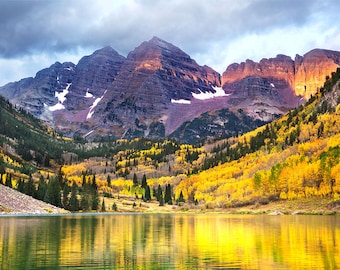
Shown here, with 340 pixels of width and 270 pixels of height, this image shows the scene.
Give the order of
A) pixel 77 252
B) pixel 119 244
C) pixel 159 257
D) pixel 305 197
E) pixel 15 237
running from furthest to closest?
pixel 305 197 → pixel 15 237 → pixel 119 244 → pixel 77 252 → pixel 159 257

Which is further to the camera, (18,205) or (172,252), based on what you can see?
(18,205)

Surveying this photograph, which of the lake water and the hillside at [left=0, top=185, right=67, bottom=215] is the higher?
the hillside at [left=0, top=185, right=67, bottom=215]

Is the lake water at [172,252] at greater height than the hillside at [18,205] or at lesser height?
lesser

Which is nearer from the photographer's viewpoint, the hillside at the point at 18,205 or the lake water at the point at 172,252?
the lake water at the point at 172,252

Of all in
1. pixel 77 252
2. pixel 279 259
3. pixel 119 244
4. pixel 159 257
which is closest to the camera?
pixel 279 259

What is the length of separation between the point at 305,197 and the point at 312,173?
34.2 feet

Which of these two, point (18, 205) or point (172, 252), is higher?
point (18, 205)

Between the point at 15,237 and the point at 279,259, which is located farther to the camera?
the point at 15,237

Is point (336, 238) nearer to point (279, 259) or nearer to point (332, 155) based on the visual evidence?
point (279, 259)

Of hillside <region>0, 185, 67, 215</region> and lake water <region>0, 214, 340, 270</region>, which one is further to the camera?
hillside <region>0, 185, 67, 215</region>

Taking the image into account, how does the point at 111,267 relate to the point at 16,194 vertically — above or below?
below

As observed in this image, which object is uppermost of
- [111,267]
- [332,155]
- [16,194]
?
[332,155]

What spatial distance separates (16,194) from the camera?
632ft

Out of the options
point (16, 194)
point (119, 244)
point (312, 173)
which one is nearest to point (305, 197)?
point (312, 173)
